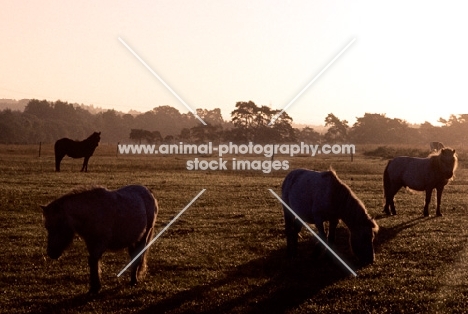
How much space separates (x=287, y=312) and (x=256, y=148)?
74961mm

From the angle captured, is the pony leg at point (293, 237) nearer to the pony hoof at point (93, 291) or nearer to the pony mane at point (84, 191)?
the pony hoof at point (93, 291)

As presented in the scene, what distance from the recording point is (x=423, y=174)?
698 inches

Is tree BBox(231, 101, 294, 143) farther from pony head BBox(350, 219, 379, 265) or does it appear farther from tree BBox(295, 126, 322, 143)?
pony head BBox(350, 219, 379, 265)

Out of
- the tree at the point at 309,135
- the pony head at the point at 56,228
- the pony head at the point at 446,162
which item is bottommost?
the pony head at the point at 56,228

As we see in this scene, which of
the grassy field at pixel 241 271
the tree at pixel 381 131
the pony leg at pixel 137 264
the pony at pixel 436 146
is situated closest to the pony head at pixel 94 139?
the grassy field at pixel 241 271

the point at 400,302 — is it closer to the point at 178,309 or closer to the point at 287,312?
the point at 287,312

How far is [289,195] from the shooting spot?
11531 millimetres

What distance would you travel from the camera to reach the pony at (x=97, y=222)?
792cm

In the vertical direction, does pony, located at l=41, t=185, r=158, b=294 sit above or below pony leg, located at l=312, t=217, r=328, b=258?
above

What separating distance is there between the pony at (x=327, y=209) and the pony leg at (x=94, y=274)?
4590mm

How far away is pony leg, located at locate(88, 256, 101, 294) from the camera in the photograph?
27.0ft

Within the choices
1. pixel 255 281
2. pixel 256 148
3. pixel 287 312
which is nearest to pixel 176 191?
pixel 255 281

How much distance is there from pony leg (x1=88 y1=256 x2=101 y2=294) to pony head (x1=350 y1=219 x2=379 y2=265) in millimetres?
4897

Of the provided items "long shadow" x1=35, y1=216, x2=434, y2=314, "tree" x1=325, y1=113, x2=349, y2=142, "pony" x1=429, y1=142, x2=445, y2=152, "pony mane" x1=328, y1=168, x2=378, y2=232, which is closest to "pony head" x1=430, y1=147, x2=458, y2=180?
"long shadow" x1=35, y1=216, x2=434, y2=314
